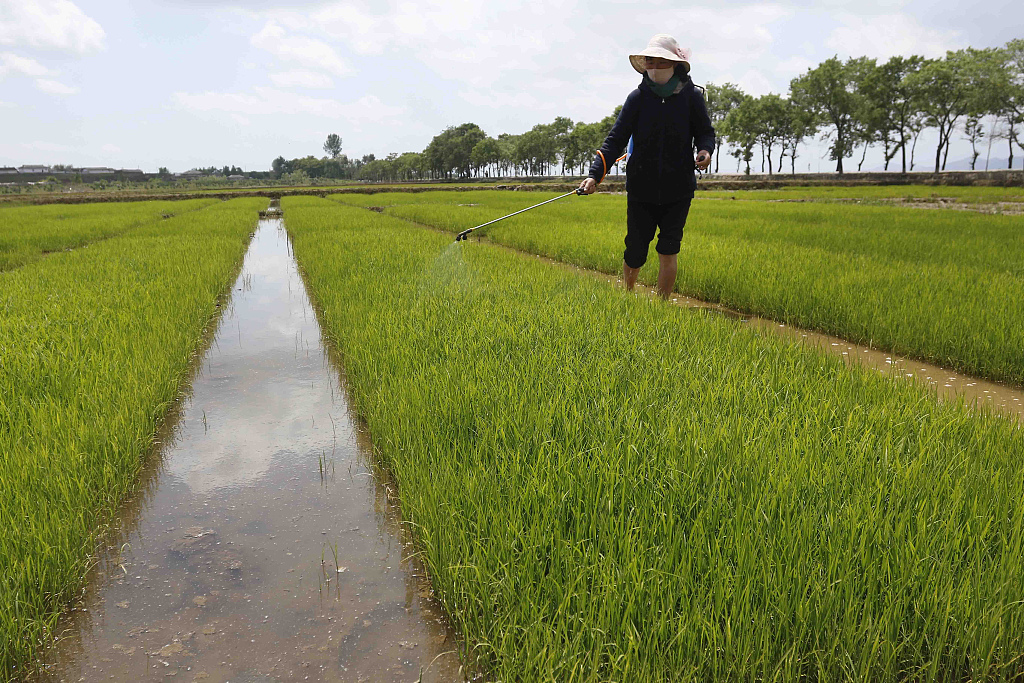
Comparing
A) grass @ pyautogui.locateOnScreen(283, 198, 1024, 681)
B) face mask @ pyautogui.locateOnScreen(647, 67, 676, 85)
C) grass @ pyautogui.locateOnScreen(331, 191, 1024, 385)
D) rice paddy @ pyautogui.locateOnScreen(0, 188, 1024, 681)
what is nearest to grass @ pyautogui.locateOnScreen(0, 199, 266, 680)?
rice paddy @ pyautogui.locateOnScreen(0, 188, 1024, 681)

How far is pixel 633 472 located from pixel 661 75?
3063 mm

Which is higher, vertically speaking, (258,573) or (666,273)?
(666,273)

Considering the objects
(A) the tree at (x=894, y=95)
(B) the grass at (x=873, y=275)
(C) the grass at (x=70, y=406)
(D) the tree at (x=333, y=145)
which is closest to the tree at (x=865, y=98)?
(A) the tree at (x=894, y=95)

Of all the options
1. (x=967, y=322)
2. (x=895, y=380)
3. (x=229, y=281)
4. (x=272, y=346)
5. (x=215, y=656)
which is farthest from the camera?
(x=229, y=281)

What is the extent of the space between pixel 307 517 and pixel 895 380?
2489 millimetres

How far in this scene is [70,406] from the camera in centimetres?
249

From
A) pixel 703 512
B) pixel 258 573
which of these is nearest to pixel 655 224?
pixel 703 512

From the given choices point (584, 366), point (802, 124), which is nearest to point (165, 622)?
point (584, 366)

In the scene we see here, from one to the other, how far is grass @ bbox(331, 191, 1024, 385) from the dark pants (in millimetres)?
1183

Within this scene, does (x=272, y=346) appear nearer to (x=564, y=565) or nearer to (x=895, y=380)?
(x=564, y=565)

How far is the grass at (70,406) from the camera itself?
60.9 inches

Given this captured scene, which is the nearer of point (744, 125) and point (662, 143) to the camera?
point (662, 143)

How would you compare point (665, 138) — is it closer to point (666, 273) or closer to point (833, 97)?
point (666, 273)

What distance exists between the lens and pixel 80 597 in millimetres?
1608
